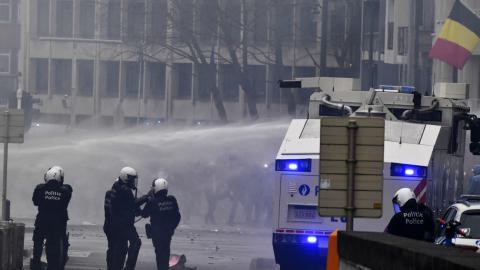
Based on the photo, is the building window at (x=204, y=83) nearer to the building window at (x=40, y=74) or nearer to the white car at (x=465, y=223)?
the building window at (x=40, y=74)

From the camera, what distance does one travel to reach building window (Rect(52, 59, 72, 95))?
70750 millimetres

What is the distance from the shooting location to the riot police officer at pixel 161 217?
62.8ft

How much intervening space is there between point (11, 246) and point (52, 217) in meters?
0.98

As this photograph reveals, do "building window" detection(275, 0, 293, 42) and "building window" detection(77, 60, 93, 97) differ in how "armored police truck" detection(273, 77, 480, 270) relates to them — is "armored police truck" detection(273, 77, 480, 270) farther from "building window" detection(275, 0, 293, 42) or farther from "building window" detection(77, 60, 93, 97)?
"building window" detection(77, 60, 93, 97)

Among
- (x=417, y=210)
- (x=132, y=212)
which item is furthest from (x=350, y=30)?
(x=417, y=210)

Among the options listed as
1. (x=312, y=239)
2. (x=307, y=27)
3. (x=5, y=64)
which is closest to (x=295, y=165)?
(x=312, y=239)

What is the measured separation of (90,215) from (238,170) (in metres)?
→ 3.72

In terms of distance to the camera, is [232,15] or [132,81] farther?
[132,81]

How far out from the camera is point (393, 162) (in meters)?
17.6

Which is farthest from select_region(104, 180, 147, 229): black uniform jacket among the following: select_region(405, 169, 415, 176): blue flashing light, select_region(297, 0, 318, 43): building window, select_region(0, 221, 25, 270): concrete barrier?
select_region(297, 0, 318, 43): building window

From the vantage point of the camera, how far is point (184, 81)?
226 ft

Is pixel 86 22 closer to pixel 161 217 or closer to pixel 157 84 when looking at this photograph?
pixel 157 84

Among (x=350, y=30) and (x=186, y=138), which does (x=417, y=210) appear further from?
(x=350, y=30)

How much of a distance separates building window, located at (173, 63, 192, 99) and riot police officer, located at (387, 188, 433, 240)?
5465cm
